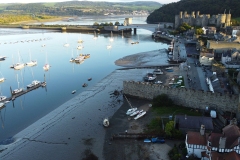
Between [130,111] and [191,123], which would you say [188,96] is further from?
[130,111]

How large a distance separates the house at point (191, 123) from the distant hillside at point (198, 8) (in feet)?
186

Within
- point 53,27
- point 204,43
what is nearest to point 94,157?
point 204,43

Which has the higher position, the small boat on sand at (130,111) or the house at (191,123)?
the house at (191,123)

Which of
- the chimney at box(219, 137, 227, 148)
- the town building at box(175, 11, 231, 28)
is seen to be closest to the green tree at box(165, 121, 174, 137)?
the chimney at box(219, 137, 227, 148)

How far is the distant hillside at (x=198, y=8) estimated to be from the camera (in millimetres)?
65875

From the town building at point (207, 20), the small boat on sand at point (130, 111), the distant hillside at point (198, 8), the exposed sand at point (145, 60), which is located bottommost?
the small boat on sand at point (130, 111)

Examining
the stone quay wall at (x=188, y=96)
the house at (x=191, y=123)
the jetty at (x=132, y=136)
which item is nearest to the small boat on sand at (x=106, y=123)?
the jetty at (x=132, y=136)

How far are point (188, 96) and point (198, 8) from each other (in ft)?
212

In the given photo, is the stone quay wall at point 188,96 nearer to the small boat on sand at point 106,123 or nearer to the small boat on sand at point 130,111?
the small boat on sand at point 130,111

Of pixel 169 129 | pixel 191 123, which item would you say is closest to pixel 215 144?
pixel 191 123

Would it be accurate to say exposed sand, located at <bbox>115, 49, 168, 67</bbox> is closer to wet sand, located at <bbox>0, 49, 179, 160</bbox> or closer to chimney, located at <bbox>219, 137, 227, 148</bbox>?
wet sand, located at <bbox>0, 49, 179, 160</bbox>

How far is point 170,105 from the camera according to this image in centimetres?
1944

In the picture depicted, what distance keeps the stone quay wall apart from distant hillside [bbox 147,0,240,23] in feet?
172

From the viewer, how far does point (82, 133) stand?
54.1 feet
